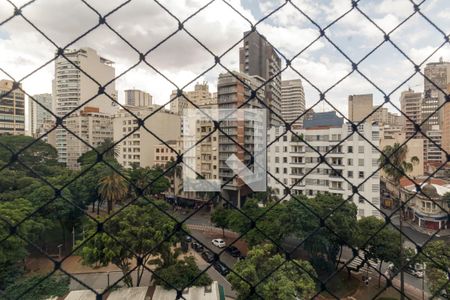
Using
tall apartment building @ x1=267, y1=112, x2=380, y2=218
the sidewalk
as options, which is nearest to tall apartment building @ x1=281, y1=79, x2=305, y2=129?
tall apartment building @ x1=267, y1=112, x2=380, y2=218

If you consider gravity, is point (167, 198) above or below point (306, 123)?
below

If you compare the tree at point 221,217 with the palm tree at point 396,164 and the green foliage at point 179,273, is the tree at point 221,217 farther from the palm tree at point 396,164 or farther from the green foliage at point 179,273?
the palm tree at point 396,164

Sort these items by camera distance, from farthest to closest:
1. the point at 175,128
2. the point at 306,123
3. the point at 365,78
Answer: the point at 175,128 → the point at 306,123 → the point at 365,78

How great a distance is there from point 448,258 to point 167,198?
9.24 m

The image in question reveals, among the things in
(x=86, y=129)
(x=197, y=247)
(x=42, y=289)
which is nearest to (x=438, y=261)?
(x=42, y=289)

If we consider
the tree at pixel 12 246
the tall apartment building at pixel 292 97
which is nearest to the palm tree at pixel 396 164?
the tree at pixel 12 246

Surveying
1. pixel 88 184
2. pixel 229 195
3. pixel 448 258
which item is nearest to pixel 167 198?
pixel 229 195

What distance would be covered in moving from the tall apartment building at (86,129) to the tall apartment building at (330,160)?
927 centimetres

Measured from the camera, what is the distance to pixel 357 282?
5.78 metres

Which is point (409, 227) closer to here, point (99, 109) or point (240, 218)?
point (240, 218)

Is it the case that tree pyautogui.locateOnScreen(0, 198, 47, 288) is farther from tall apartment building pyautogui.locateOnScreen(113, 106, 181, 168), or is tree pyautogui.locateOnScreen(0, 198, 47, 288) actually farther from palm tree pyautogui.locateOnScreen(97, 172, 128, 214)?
tall apartment building pyautogui.locateOnScreen(113, 106, 181, 168)

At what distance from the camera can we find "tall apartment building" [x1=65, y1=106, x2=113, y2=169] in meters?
15.5

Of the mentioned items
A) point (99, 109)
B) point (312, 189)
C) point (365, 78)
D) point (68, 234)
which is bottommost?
point (68, 234)

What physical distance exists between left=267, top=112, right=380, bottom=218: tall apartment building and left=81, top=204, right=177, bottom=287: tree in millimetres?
3389
